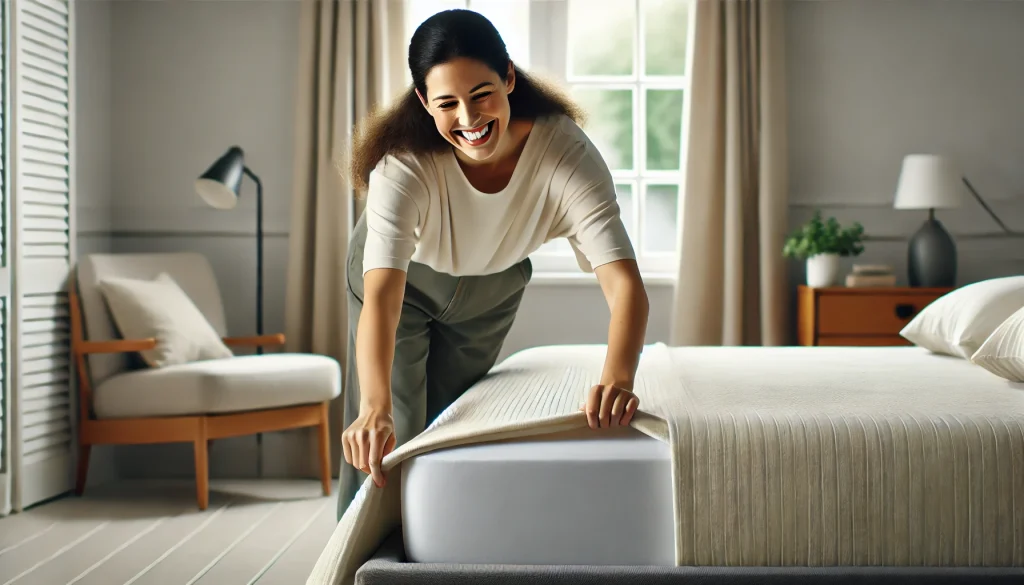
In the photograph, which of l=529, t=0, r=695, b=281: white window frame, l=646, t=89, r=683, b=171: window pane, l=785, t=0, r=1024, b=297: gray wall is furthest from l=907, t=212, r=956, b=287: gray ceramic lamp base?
l=646, t=89, r=683, b=171: window pane

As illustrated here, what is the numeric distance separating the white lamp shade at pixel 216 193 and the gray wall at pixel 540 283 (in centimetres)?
38

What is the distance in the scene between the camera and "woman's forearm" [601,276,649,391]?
5.21 ft

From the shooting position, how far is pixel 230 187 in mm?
3713

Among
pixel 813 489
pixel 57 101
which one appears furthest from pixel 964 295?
pixel 57 101

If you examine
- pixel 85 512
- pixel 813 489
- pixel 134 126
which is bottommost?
pixel 85 512

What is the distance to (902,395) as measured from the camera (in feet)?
5.67

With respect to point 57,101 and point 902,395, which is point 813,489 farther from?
point 57,101

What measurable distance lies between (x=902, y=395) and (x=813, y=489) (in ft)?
1.45

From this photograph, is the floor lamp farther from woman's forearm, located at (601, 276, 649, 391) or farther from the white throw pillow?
woman's forearm, located at (601, 276, 649, 391)

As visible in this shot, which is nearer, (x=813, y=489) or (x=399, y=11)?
(x=813, y=489)

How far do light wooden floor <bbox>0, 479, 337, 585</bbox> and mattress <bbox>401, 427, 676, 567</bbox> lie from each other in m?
1.19

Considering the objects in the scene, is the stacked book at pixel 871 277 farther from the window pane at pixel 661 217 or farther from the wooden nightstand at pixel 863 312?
the window pane at pixel 661 217

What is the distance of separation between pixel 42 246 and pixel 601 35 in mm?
2443

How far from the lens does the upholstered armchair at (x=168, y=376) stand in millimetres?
3375
